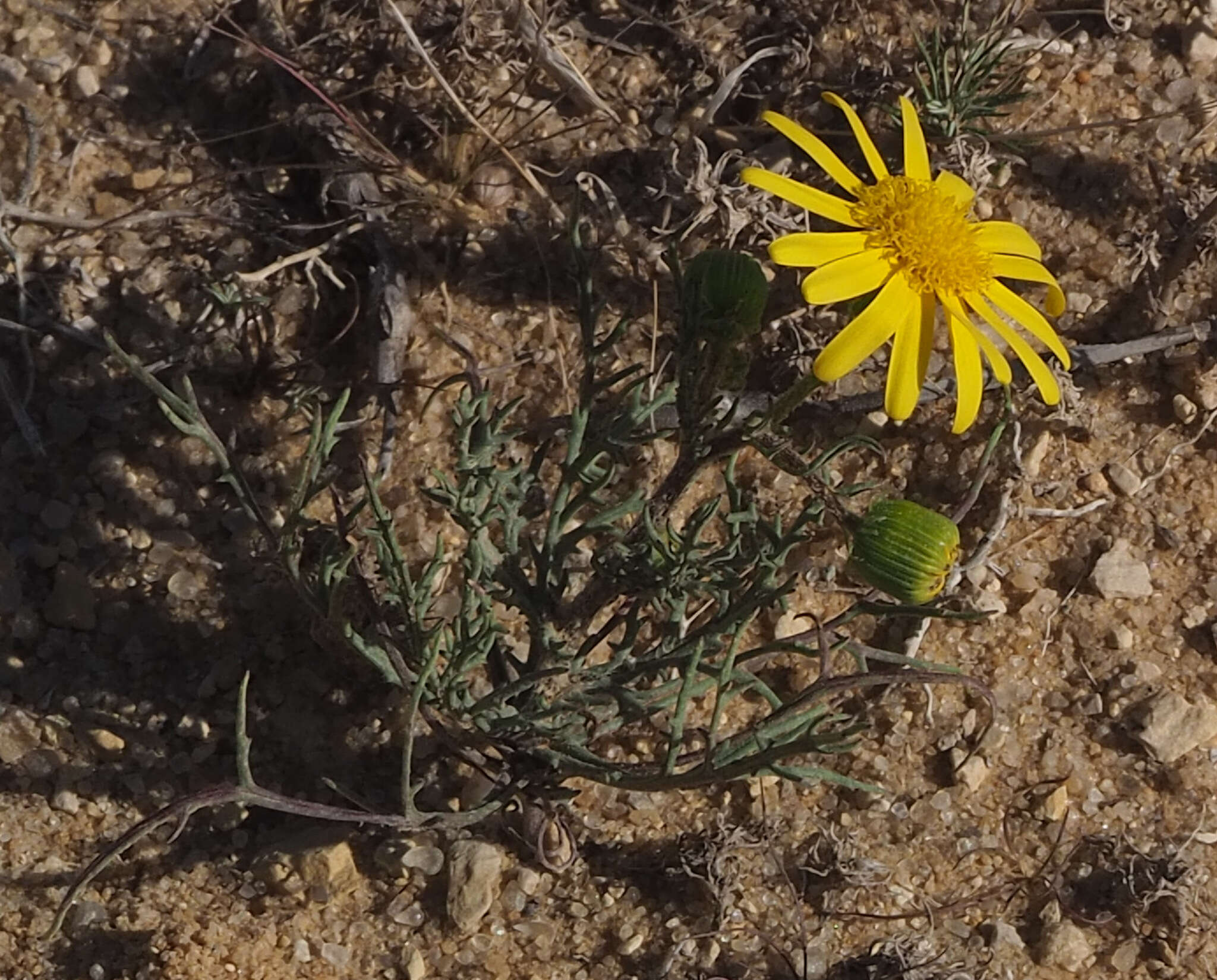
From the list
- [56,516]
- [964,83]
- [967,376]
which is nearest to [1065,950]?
[967,376]

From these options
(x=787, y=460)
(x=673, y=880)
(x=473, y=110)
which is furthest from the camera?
(x=473, y=110)

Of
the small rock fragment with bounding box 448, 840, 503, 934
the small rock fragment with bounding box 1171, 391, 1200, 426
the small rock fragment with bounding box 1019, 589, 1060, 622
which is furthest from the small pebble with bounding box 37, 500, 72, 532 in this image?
the small rock fragment with bounding box 1171, 391, 1200, 426

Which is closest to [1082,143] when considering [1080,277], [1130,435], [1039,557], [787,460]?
[1080,277]

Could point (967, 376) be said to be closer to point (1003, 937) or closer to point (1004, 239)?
point (1004, 239)

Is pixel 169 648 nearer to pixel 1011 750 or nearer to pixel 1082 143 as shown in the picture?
pixel 1011 750

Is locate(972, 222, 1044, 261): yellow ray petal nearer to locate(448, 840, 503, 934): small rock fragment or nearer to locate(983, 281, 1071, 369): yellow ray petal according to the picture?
locate(983, 281, 1071, 369): yellow ray petal

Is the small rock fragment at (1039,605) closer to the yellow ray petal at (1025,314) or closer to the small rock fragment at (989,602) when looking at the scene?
the small rock fragment at (989,602)
